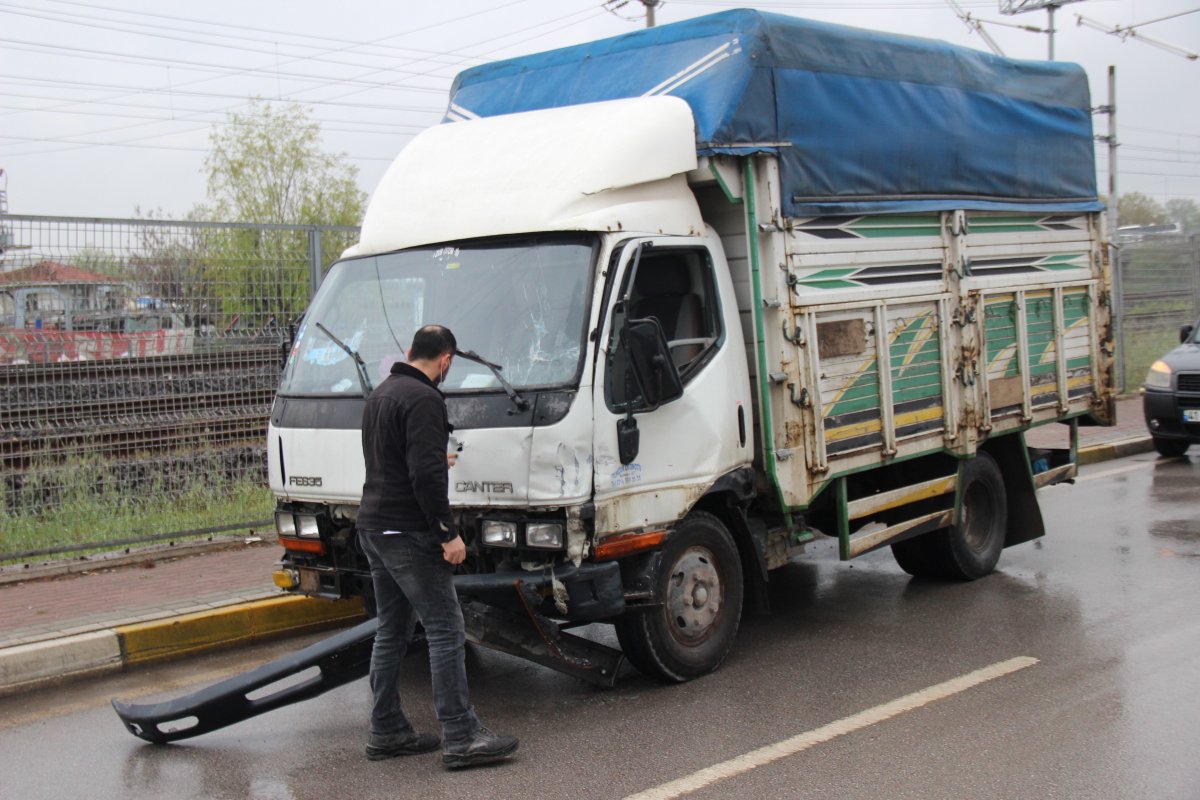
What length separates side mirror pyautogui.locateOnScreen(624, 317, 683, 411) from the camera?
5.68 m

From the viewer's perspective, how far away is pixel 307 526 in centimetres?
624

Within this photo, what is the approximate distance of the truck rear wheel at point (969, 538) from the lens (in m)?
8.20

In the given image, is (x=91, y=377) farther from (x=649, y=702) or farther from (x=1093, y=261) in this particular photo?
(x=1093, y=261)

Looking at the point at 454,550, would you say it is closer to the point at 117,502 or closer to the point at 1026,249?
the point at 117,502

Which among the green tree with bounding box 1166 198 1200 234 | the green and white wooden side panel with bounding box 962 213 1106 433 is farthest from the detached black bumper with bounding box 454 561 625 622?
the green tree with bounding box 1166 198 1200 234

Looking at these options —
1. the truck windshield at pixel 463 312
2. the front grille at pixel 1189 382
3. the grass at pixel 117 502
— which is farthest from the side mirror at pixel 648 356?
the front grille at pixel 1189 382

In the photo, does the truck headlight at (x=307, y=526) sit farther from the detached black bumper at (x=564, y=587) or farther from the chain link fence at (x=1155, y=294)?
the chain link fence at (x=1155, y=294)

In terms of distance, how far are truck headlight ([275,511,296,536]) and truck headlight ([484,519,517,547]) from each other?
1251 mm

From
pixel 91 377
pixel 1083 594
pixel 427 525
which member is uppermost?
pixel 91 377

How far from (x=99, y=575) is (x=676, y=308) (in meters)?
4.72

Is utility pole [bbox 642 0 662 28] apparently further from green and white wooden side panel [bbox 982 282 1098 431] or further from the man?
the man

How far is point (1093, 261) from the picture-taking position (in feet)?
30.6

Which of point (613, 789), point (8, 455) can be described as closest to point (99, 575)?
point (8, 455)

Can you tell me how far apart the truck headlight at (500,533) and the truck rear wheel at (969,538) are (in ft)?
12.0
